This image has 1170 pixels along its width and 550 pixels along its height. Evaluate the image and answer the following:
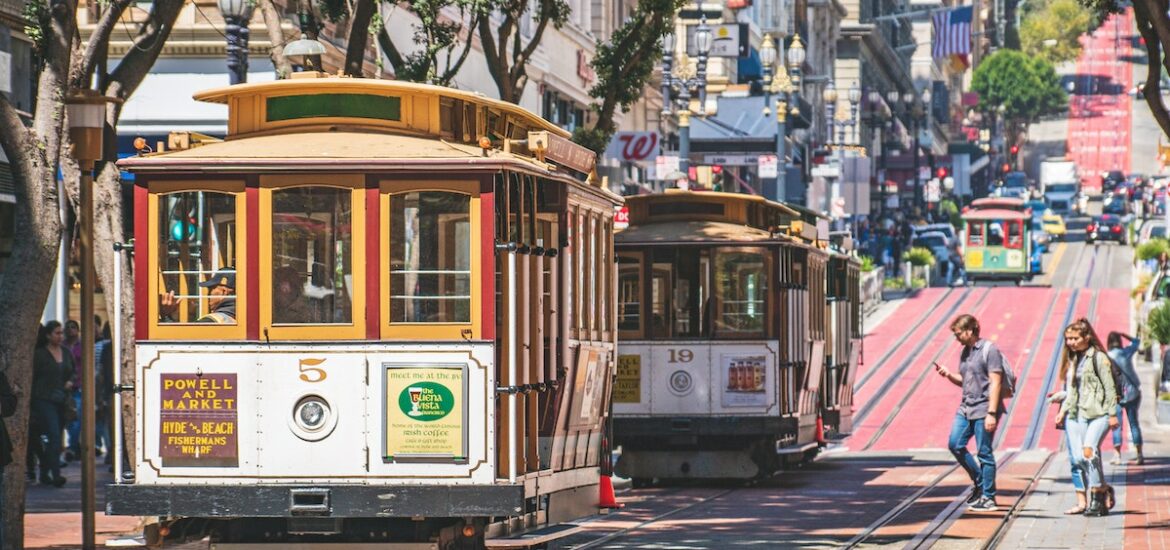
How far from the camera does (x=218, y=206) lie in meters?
12.9

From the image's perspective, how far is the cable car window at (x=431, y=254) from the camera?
12891 millimetres

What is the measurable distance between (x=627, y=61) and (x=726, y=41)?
29.1 meters

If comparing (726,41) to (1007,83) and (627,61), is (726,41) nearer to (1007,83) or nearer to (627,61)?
(627,61)

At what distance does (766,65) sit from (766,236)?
76.5 ft

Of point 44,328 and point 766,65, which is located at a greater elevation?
point 766,65

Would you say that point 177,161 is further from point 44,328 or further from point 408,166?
point 44,328

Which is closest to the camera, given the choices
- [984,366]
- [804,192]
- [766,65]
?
[984,366]

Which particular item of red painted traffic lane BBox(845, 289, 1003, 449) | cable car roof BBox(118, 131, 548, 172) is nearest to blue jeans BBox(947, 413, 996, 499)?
cable car roof BBox(118, 131, 548, 172)

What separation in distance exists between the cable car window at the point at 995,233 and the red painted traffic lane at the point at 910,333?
7.13m

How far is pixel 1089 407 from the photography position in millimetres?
19469

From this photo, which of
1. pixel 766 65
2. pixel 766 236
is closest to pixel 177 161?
pixel 766 236

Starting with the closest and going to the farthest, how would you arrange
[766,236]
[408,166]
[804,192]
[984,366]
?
[408,166] < [984,366] < [766,236] < [804,192]

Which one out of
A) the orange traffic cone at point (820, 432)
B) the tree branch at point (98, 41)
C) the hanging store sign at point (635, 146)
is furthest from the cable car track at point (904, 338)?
the tree branch at point (98, 41)

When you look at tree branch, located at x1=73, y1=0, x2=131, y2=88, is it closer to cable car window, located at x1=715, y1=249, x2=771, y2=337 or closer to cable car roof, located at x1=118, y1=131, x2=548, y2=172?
cable car roof, located at x1=118, y1=131, x2=548, y2=172
